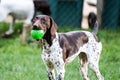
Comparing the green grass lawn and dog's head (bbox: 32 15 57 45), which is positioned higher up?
dog's head (bbox: 32 15 57 45)

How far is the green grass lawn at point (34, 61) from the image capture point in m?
8.35

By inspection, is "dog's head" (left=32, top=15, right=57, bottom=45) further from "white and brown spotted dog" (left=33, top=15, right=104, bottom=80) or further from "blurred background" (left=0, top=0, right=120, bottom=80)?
"blurred background" (left=0, top=0, right=120, bottom=80)

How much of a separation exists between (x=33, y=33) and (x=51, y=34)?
317 millimetres

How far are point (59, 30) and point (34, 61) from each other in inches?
133

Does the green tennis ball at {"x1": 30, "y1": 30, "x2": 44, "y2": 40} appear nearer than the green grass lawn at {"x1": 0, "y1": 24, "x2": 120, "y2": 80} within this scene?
Yes

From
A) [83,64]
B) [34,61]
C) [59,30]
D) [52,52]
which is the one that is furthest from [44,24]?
[59,30]

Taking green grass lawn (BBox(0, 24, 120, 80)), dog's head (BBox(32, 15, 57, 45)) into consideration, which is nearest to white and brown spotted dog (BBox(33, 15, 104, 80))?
dog's head (BBox(32, 15, 57, 45))

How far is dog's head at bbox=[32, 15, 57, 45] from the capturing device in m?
6.07

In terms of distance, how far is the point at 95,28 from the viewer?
7.37 meters

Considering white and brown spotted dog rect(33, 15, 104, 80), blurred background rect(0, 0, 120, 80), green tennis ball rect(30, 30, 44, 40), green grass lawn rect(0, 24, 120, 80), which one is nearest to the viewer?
green tennis ball rect(30, 30, 44, 40)

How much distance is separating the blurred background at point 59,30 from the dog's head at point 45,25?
1.70m

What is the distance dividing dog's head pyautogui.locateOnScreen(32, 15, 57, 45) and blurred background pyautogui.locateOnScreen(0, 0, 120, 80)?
5.57ft

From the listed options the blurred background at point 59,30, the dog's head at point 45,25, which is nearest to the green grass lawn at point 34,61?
the blurred background at point 59,30

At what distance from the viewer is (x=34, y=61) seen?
32.5 feet
